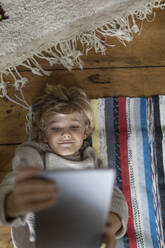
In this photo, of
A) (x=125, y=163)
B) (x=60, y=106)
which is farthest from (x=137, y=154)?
(x=60, y=106)

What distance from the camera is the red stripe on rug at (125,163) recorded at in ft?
3.19

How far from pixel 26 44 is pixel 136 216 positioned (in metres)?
0.76

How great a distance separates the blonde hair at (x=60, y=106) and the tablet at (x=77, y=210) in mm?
385

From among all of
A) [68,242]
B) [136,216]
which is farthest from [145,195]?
[68,242]

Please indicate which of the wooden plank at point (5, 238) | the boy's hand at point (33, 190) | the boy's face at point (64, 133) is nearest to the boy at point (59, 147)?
the boy's face at point (64, 133)

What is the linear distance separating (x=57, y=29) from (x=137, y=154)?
0.56 m

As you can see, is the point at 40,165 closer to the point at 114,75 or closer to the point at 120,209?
the point at 120,209

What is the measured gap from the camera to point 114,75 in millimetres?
1056

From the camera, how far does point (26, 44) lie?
1015 millimetres

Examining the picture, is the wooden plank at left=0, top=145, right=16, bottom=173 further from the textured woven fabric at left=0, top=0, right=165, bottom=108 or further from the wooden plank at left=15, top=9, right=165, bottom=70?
the wooden plank at left=15, top=9, right=165, bottom=70

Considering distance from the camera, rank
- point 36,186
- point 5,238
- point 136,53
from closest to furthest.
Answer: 1. point 36,186
2. point 5,238
3. point 136,53

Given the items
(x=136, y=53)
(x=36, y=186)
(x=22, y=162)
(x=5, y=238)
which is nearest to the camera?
(x=36, y=186)

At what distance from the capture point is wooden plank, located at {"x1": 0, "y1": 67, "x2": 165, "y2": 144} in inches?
40.9

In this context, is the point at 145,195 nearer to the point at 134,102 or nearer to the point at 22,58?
the point at 134,102
